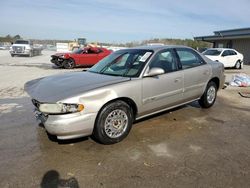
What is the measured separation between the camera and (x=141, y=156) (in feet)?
12.6

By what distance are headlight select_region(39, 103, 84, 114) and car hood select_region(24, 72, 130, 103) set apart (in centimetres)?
8

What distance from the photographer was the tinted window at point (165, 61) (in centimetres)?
500

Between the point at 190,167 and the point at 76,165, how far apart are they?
1.56 m

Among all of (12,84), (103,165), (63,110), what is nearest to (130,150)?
(103,165)

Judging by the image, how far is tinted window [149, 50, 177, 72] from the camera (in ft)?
16.4

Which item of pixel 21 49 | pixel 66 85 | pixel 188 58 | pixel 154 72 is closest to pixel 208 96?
pixel 188 58

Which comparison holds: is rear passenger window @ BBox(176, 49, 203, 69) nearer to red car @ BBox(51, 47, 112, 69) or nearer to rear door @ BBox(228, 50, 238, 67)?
red car @ BBox(51, 47, 112, 69)

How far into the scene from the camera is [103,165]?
11.8 ft

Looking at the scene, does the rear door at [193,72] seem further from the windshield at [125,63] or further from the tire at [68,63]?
the tire at [68,63]

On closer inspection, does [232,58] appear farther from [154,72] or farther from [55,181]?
[55,181]

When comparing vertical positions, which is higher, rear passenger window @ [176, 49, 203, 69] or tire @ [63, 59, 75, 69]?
rear passenger window @ [176, 49, 203, 69]

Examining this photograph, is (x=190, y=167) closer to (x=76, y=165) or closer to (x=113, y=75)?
(x=76, y=165)

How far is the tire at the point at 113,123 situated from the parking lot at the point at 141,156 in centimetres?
14

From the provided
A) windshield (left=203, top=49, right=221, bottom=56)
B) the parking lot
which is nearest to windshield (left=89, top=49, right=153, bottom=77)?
the parking lot
